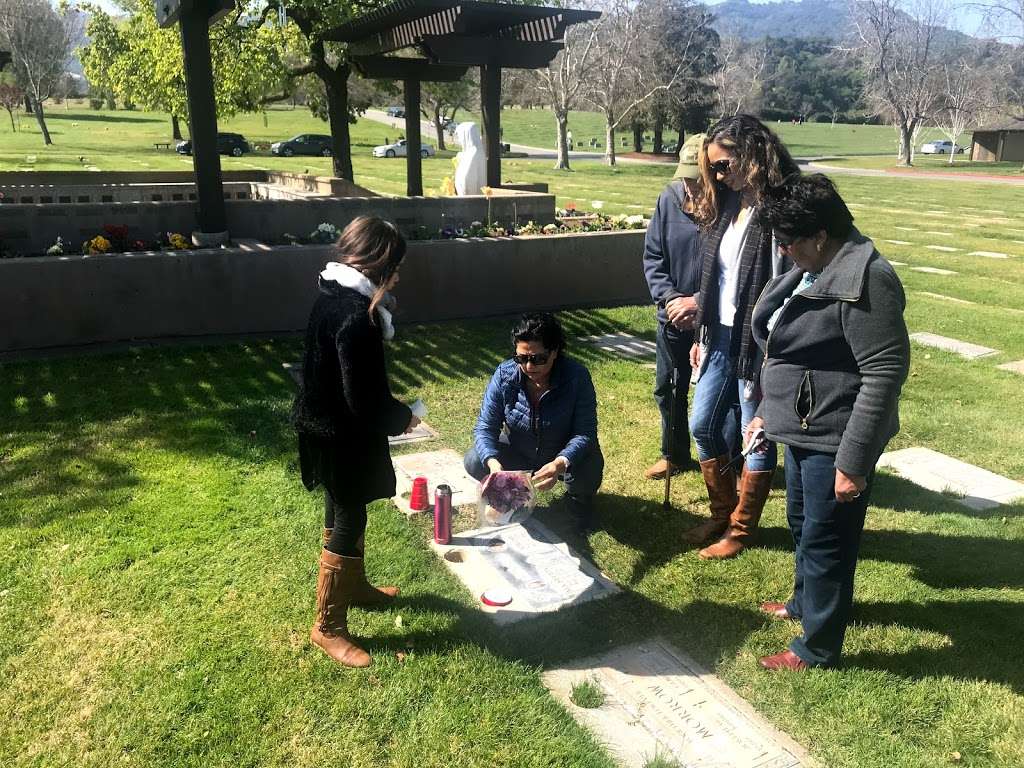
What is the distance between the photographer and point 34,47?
44906 mm

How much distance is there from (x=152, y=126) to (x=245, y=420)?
5770 centimetres

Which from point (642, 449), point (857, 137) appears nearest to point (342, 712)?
point (642, 449)

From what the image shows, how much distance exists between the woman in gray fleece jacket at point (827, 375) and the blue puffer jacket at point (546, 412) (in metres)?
1.12

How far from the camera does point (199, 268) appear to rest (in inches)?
277

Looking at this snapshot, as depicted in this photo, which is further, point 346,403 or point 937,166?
point 937,166

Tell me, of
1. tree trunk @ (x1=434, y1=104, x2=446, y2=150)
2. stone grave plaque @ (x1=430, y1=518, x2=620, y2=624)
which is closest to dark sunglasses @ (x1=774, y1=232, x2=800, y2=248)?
stone grave plaque @ (x1=430, y1=518, x2=620, y2=624)

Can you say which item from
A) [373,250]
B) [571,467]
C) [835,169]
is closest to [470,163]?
[571,467]

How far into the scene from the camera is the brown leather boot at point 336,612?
303 cm

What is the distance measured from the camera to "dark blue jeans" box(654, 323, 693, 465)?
4438mm

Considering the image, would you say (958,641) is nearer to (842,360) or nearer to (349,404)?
(842,360)

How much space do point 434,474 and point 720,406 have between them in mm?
1779

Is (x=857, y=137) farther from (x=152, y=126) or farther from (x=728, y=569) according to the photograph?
(x=728, y=569)

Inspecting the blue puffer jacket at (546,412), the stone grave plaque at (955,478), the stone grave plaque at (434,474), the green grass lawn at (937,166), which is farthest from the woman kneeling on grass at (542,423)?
the green grass lawn at (937,166)

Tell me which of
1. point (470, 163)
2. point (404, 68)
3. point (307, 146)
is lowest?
point (470, 163)
